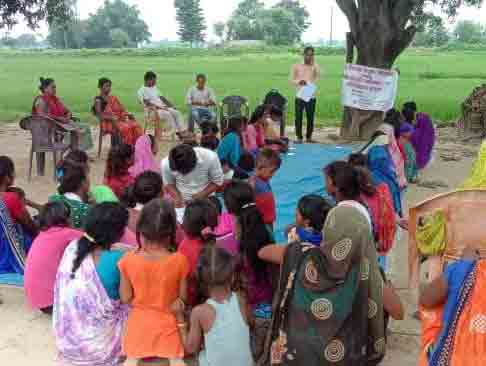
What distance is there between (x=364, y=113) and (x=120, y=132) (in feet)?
13.7

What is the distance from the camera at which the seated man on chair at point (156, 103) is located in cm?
966

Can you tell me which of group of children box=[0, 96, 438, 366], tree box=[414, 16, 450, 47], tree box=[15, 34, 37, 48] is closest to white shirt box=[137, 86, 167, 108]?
group of children box=[0, 96, 438, 366]

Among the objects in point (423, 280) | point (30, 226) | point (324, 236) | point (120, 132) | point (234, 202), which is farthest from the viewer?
point (120, 132)

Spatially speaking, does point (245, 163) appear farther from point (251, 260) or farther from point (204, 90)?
point (204, 90)

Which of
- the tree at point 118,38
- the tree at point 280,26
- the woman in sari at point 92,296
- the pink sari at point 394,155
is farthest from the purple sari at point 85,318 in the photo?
the tree at point 118,38

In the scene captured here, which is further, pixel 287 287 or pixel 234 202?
pixel 234 202

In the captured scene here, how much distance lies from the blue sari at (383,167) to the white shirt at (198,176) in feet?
3.74

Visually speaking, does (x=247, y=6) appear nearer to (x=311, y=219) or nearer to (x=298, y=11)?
(x=298, y=11)

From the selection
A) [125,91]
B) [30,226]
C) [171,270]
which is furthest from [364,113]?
[125,91]

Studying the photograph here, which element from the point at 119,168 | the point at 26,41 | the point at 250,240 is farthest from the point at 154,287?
the point at 26,41

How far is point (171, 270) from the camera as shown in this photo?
115 inches

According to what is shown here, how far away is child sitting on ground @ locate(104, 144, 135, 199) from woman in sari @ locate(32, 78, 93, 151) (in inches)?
120

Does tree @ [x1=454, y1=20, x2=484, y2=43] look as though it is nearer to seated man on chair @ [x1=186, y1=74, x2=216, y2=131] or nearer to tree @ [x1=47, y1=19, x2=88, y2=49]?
tree @ [x1=47, y1=19, x2=88, y2=49]

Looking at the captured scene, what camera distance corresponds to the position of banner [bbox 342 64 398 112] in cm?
942
